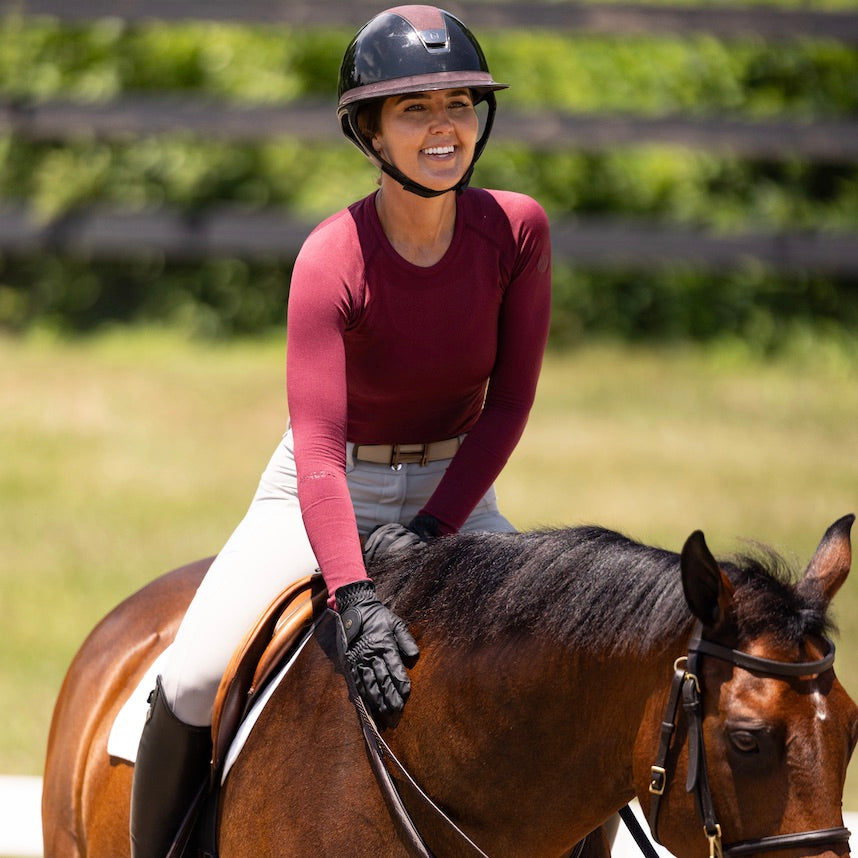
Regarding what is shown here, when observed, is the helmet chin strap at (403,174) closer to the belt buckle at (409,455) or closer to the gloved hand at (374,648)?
the belt buckle at (409,455)

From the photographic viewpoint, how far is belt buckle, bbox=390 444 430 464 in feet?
9.61

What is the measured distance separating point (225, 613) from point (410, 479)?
0.50 metres

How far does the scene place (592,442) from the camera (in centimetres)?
1076

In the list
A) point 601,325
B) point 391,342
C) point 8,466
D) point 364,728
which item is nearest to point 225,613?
point 364,728

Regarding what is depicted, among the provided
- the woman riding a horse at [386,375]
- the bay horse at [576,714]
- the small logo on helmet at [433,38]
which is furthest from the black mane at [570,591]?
the small logo on helmet at [433,38]

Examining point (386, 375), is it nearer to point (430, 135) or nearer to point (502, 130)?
point (430, 135)

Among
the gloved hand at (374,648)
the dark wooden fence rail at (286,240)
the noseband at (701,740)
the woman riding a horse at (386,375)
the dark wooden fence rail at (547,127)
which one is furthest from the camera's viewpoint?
the dark wooden fence rail at (286,240)

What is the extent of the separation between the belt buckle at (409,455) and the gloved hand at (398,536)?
147 mm

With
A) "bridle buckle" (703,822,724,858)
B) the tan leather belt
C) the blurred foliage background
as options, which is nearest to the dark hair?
the tan leather belt

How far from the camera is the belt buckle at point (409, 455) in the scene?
293 centimetres

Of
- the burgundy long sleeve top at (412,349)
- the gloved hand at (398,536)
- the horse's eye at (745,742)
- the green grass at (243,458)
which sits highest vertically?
the burgundy long sleeve top at (412,349)

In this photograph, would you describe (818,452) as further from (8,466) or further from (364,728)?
(364,728)

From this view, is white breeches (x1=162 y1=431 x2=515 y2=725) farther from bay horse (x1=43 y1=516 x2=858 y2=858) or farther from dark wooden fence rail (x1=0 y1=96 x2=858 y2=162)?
dark wooden fence rail (x1=0 y1=96 x2=858 y2=162)

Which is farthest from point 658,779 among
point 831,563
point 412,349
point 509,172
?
point 509,172
